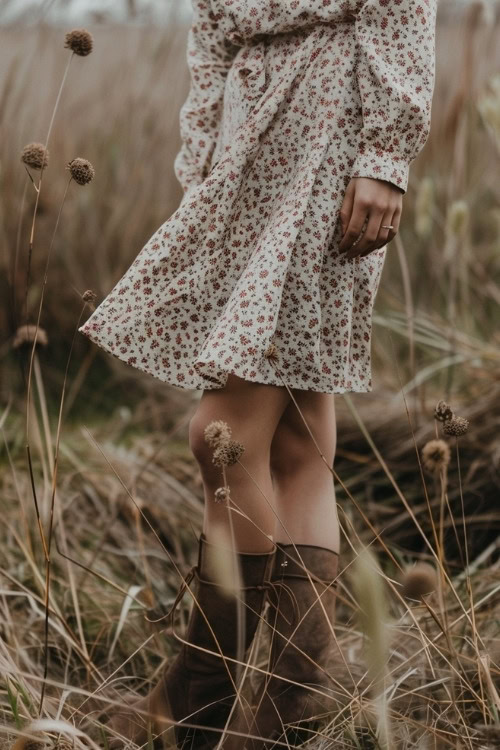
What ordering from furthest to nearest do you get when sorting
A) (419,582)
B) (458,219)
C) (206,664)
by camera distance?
(458,219) < (206,664) < (419,582)

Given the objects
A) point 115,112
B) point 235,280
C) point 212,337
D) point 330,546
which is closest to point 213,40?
point 235,280

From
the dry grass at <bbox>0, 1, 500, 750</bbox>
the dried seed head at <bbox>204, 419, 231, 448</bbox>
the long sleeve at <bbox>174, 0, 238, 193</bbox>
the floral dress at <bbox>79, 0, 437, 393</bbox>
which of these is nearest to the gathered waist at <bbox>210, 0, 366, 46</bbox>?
the floral dress at <bbox>79, 0, 437, 393</bbox>

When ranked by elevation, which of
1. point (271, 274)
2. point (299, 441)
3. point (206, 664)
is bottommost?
point (206, 664)

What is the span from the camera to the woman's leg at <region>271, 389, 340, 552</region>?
1189mm

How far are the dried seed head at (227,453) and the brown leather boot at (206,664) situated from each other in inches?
8.7

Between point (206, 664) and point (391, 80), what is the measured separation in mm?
761

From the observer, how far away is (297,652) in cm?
114

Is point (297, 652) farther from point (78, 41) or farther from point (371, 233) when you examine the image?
point (78, 41)

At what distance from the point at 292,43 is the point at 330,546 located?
26.0 inches

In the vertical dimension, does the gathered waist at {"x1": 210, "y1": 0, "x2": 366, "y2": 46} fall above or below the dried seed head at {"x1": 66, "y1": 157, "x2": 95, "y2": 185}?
above

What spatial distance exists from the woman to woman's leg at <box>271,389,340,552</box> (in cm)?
3

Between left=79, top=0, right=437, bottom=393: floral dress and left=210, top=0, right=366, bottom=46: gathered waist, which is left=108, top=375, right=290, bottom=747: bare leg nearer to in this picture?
left=79, top=0, right=437, bottom=393: floral dress

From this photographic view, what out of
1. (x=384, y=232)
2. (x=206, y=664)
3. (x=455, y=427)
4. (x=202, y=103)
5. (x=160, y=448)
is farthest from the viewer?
(x=160, y=448)

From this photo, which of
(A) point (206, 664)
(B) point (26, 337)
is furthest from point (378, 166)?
(A) point (206, 664)
